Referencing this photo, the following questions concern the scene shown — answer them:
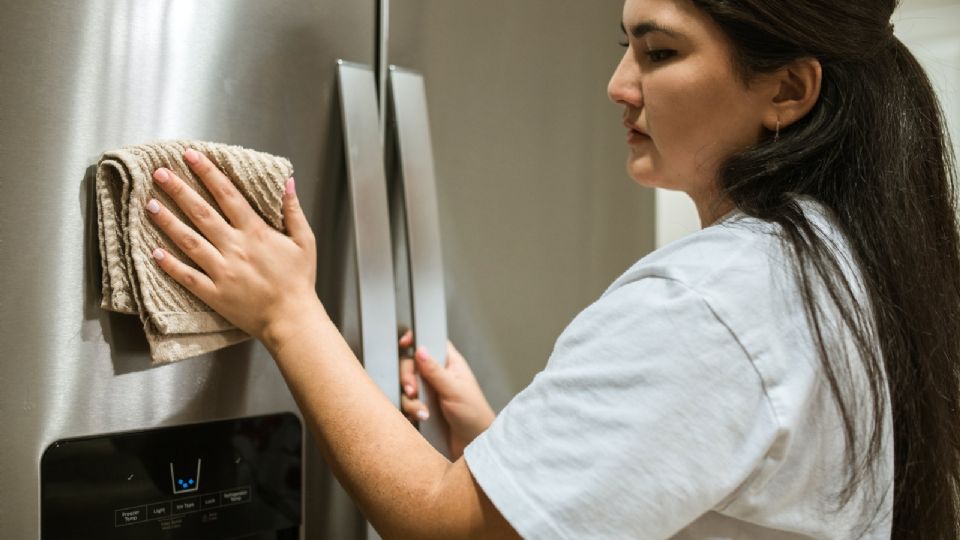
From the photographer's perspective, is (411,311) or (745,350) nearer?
(745,350)

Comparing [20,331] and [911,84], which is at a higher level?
[911,84]

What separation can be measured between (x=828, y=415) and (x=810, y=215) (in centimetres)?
17

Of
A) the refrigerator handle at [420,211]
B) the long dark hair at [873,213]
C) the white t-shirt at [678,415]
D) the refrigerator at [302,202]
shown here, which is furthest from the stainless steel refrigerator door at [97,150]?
the long dark hair at [873,213]

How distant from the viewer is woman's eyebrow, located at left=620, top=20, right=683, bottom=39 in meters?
0.80

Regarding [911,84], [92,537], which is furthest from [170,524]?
[911,84]

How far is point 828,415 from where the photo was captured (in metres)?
0.72

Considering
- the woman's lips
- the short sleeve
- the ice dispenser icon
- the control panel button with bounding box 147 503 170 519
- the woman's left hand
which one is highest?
the woman's lips

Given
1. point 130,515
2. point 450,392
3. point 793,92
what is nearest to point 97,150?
point 130,515

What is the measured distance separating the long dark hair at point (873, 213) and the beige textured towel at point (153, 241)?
1.47 feet

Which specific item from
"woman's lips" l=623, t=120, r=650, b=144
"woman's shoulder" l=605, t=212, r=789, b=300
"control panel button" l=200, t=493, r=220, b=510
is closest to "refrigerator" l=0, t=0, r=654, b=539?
"control panel button" l=200, t=493, r=220, b=510

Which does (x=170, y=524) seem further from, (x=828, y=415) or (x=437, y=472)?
(x=828, y=415)

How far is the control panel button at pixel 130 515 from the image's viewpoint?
0.79 meters

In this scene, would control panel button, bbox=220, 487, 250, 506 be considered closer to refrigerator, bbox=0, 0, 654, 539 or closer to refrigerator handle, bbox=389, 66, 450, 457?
refrigerator, bbox=0, 0, 654, 539

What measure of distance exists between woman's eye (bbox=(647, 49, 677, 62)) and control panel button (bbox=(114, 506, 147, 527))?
0.63 metres
